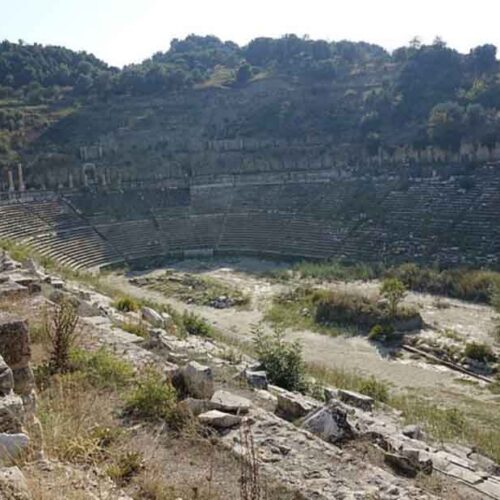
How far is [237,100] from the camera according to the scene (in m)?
52.5

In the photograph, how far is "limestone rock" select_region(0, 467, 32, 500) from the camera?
3723mm

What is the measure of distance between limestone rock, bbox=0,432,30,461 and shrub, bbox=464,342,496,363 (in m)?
13.3

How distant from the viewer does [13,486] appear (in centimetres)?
379

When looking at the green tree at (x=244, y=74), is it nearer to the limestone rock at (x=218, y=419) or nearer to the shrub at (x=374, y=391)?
the shrub at (x=374, y=391)

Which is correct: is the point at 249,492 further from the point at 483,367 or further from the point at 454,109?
the point at 454,109

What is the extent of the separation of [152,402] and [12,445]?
1865 mm

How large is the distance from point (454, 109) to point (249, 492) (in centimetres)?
3798

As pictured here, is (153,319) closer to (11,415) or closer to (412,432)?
(412,432)

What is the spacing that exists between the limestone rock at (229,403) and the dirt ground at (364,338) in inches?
331

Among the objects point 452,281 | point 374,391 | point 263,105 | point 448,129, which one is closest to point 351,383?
point 374,391

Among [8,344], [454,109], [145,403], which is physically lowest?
[145,403]

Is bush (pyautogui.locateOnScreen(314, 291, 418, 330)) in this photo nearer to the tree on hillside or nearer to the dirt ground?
the dirt ground

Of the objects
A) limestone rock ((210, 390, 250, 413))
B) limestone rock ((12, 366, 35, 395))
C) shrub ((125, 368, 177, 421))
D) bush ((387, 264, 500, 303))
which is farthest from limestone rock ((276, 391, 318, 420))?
bush ((387, 264, 500, 303))

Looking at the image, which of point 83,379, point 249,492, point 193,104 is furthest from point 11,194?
point 249,492
